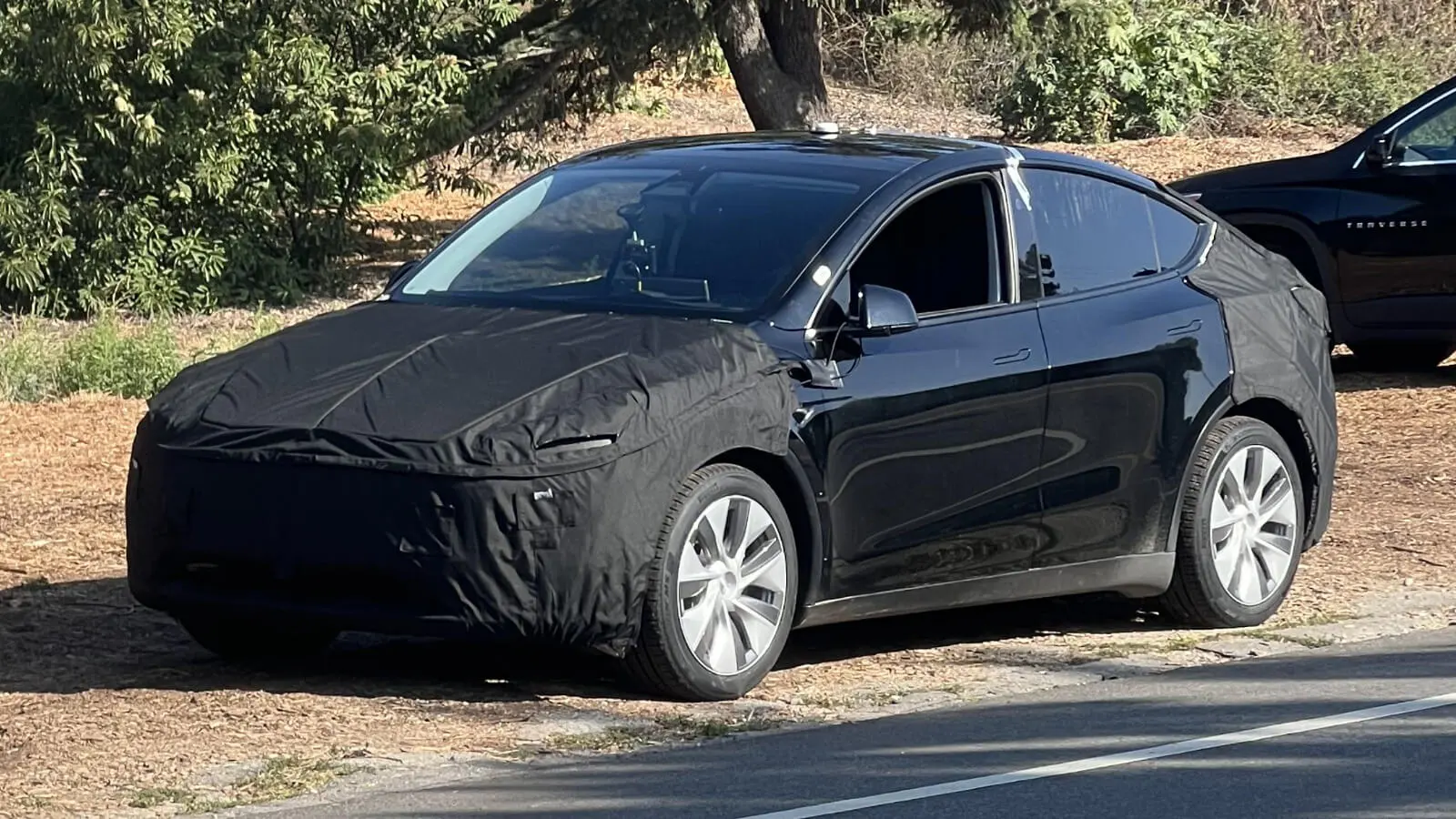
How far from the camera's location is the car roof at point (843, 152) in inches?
322

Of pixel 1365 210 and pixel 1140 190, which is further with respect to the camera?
pixel 1365 210

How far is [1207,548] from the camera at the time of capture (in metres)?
8.41

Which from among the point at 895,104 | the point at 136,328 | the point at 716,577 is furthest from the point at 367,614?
the point at 895,104

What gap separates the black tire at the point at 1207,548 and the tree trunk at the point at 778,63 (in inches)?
498

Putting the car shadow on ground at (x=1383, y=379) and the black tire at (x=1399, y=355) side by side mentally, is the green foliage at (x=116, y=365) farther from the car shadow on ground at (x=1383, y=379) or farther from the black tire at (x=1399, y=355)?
the black tire at (x=1399, y=355)

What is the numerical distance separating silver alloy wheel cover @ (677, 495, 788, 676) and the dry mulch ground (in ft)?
0.62

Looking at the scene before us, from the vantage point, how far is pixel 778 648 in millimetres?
7324

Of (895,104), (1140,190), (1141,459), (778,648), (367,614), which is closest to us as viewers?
(367,614)

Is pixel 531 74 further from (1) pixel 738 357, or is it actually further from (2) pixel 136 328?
(1) pixel 738 357

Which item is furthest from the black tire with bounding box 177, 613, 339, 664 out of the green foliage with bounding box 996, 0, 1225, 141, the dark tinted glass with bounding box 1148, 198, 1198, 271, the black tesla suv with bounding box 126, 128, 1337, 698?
the green foliage with bounding box 996, 0, 1225, 141

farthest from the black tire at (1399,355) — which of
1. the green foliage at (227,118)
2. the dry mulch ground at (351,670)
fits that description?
the green foliage at (227,118)

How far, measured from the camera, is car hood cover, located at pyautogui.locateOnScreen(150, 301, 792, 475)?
6.74 metres

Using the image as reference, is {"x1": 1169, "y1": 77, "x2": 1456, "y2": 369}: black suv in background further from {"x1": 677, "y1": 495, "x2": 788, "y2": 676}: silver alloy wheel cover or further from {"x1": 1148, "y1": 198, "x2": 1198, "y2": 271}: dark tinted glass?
{"x1": 677, "y1": 495, "x2": 788, "y2": 676}: silver alloy wheel cover

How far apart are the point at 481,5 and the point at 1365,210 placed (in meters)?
8.70
